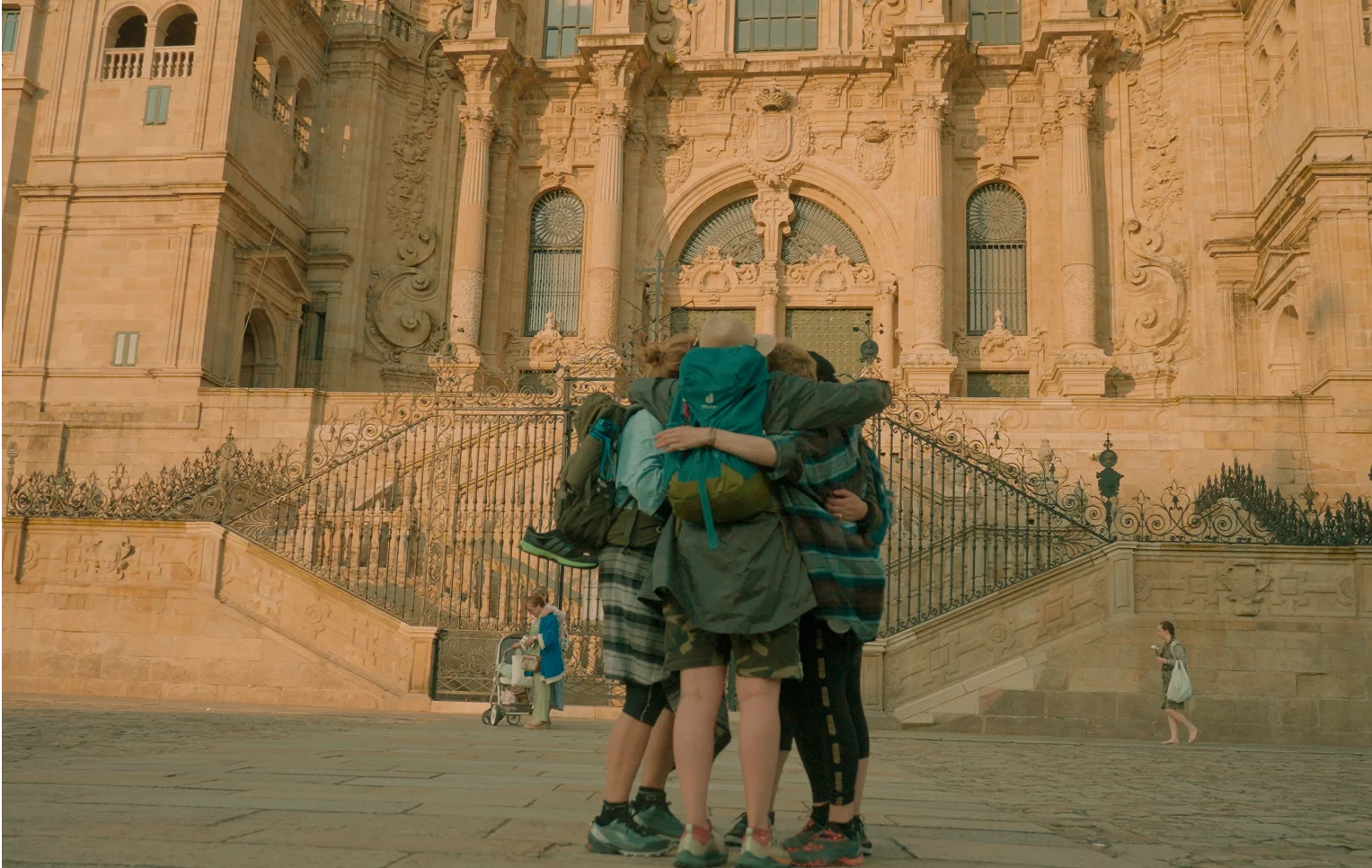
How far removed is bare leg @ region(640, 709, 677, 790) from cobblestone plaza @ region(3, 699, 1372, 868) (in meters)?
0.37

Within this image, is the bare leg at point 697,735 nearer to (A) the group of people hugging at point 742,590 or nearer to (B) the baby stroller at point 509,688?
(A) the group of people hugging at point 742,590

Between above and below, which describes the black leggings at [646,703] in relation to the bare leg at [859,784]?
above

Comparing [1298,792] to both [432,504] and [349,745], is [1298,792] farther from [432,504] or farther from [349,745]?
[432,504]

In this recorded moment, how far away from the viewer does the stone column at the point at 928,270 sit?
80.8 ft

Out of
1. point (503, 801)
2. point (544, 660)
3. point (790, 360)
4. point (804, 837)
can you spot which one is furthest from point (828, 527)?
point (544, 660)

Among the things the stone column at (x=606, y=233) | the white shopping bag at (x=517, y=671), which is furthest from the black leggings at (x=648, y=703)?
the stone column at (x=606, y=233)

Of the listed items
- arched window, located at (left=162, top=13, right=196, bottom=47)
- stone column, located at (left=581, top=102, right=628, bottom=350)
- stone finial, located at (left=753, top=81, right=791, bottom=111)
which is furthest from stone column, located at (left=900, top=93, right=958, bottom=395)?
arched window, located at (left=162, top=13, right=196, bottom=47)

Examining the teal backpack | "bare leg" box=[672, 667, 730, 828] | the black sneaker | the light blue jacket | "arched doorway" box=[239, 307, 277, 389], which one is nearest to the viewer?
"bare leg" box=[672, 667, 730, 828]

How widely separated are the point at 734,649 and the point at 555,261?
85.4 feet

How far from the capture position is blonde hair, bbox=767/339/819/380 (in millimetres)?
4645

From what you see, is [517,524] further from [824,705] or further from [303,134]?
[303,134]

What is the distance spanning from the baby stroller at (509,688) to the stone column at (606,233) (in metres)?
15.3

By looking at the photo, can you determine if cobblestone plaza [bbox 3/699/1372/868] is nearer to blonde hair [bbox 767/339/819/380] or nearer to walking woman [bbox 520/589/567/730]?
walking woman [bbox 520/589/567/730]

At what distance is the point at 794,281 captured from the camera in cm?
2833
